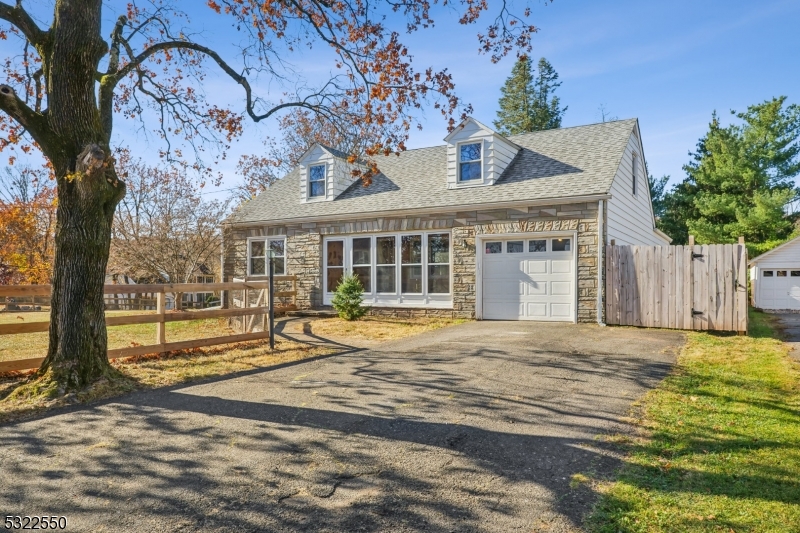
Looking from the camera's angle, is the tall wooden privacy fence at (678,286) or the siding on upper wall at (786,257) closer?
the tall wooden privacy fence at (678,286)

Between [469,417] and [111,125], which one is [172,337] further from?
[469,417]

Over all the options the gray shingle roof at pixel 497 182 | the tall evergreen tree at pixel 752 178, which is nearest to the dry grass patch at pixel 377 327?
the gray shingle roof at pixel 497 182

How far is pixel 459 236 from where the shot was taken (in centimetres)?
1325

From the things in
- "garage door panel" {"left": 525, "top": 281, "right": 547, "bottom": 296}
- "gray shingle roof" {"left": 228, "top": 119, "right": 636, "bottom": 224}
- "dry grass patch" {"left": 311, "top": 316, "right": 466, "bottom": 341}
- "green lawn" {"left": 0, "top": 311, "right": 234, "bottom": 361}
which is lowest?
"green lawn" {"left": 0, "top": 311, "right": 234, "bottom": 361}

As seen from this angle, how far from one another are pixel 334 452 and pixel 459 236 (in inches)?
390

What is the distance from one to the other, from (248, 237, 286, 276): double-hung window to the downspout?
993cm

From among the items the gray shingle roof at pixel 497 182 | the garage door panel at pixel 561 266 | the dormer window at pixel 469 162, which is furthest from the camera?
the dormer window at pixel 469 162

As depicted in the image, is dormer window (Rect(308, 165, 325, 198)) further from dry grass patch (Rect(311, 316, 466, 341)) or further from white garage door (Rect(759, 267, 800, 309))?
white garage door (Rect(759, 267, 800, 309))

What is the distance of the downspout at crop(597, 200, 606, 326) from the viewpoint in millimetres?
11383

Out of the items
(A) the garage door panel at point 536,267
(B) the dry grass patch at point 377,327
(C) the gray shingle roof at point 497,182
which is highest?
(C) the gray shingle roof at point 497,182

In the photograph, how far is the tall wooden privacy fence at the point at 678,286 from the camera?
34.0 ft

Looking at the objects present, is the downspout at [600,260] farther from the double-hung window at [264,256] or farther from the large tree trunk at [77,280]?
the double-hung window at [264,256]

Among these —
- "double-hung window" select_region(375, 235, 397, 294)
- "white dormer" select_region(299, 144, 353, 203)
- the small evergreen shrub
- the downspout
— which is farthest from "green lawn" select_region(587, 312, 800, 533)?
"white dormer" select_region(299, 144, 353, 203)

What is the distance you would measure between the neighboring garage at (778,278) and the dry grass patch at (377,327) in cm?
1641
